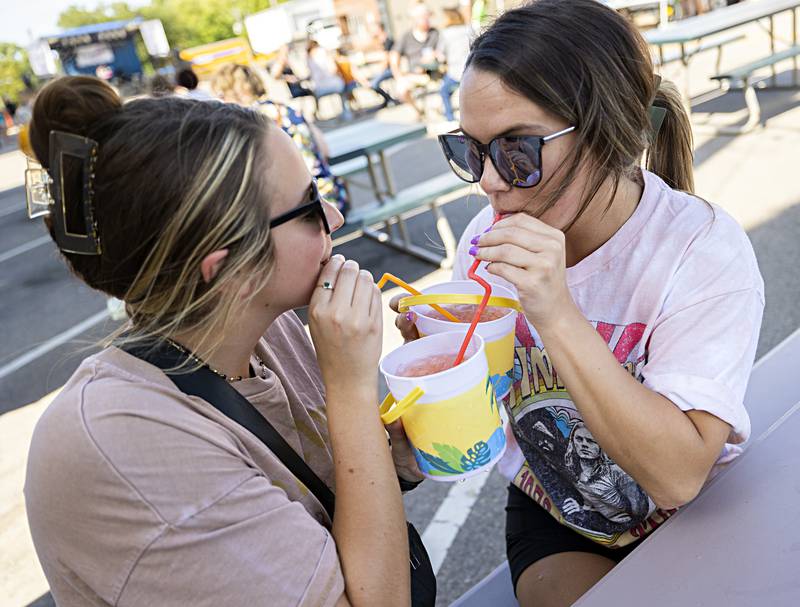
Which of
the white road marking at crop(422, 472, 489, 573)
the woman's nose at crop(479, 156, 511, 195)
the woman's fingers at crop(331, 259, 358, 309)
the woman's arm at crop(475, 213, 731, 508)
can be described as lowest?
the white road marking at crop(422, 472, 489, 573)

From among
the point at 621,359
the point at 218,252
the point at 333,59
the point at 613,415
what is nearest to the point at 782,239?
the point at 621,359

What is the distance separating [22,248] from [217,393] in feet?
32.4

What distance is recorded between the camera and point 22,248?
9609 mm

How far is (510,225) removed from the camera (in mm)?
1261

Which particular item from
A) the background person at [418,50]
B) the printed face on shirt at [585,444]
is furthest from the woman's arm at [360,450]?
the background person at [418,50]

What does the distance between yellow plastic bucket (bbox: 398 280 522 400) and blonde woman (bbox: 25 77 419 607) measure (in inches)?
6.3

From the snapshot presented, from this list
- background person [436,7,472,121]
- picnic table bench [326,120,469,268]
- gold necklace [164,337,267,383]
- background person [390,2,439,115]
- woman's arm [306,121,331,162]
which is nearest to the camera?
gold necklace [164,337,267,383]

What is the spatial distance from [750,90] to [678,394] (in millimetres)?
7111

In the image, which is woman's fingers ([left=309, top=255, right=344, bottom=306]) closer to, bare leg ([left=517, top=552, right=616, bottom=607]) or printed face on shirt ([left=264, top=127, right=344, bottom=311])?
printed face on shirt ([left=264, top=127, right=344, bottom=311])

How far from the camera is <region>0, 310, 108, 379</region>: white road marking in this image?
5.47m

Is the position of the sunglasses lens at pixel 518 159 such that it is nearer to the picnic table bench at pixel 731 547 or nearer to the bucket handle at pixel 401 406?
the bucket handle at pixel 401 406

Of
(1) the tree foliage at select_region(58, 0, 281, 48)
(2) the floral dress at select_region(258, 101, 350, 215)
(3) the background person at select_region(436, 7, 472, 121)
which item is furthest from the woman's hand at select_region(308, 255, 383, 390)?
(1) the tree foliage at select_region(58, 0, 281, 48)

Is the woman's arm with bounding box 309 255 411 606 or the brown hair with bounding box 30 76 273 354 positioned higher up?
the brown hair with bounding box 30 76 273 354

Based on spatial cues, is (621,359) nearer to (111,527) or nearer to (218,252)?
(218,252)
